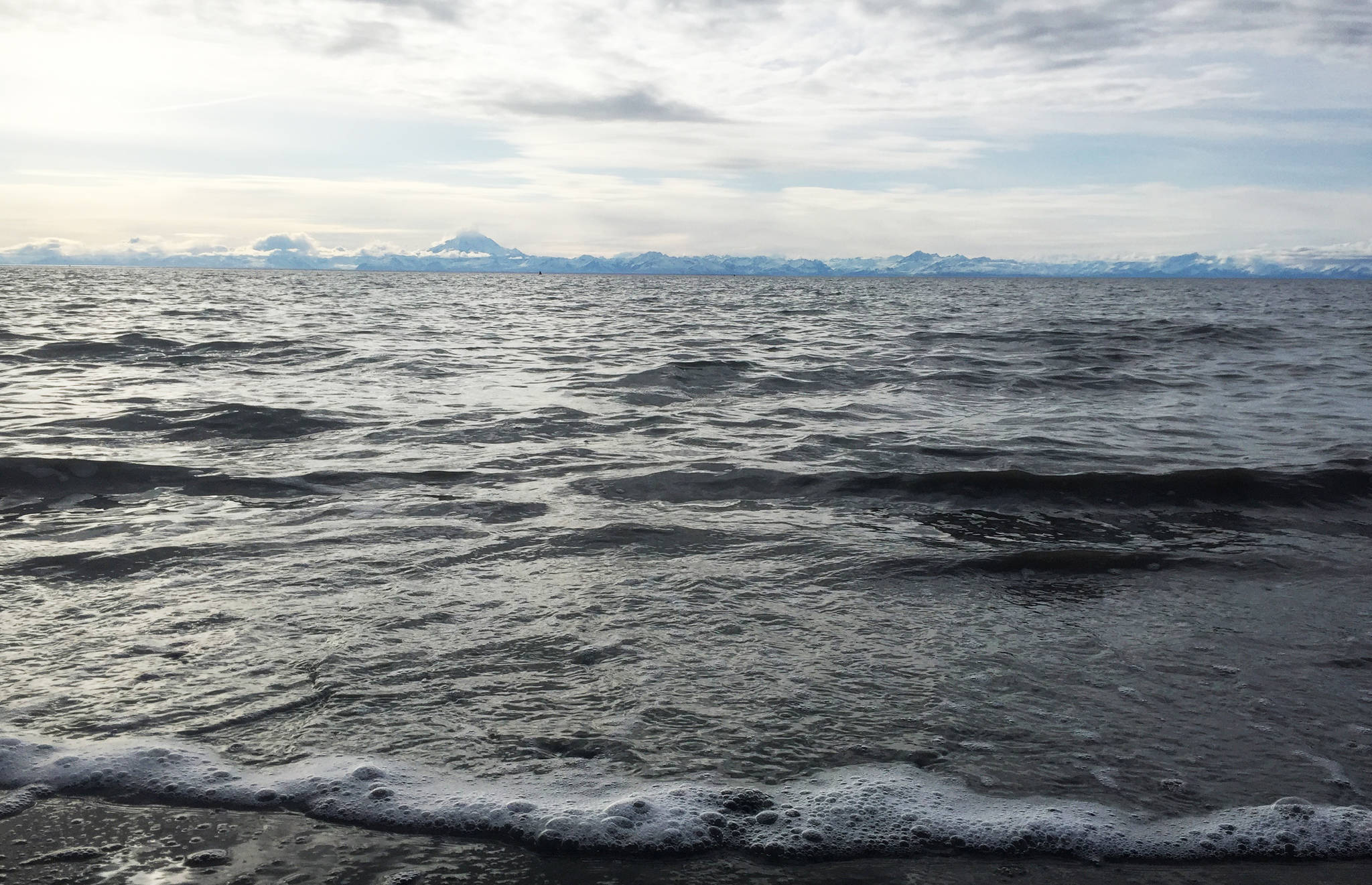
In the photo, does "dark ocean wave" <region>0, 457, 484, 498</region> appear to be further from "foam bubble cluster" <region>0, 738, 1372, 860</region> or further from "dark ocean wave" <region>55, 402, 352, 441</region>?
"foam bubble cluster" <region>0, 738, 1372, 860</region>

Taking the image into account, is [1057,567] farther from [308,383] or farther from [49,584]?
[308,383]

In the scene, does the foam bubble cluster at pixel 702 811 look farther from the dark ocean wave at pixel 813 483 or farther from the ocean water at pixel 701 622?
the dark ocean wave at pixel 813 483

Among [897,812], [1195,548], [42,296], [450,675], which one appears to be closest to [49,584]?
[450,675]

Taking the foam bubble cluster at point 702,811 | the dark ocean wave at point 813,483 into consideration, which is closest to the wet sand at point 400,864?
the foam bubble cluster at point 702,811

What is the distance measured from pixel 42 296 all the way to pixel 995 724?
168ft

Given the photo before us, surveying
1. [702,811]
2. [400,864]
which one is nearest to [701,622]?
[702,811]

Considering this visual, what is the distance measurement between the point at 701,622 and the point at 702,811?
160cm

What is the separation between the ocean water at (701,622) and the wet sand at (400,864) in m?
0.07

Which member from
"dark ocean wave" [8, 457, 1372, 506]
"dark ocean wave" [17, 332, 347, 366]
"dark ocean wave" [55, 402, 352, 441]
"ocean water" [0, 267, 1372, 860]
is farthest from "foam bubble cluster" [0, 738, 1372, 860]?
"dark ocean wave" [17, 332, 347, 366]

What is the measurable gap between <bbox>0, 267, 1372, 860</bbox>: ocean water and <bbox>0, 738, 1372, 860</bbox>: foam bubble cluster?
13mm

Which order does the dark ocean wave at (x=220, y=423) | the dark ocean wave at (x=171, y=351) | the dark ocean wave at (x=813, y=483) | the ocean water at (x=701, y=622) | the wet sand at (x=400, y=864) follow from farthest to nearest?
the dark ocean wave at (x=171, y=351)
the dark ocean wave at (x=220, y=423)
the dark ocean wave at (x=813, y=483)
the ocean water at (x=701, y=622)
the wet sand at (x=400, y=864)

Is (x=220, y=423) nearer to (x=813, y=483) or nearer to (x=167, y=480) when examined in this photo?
(x=167, y=480)

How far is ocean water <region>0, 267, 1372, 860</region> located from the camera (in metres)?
3.02

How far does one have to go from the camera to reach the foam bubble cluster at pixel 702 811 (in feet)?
9.23
